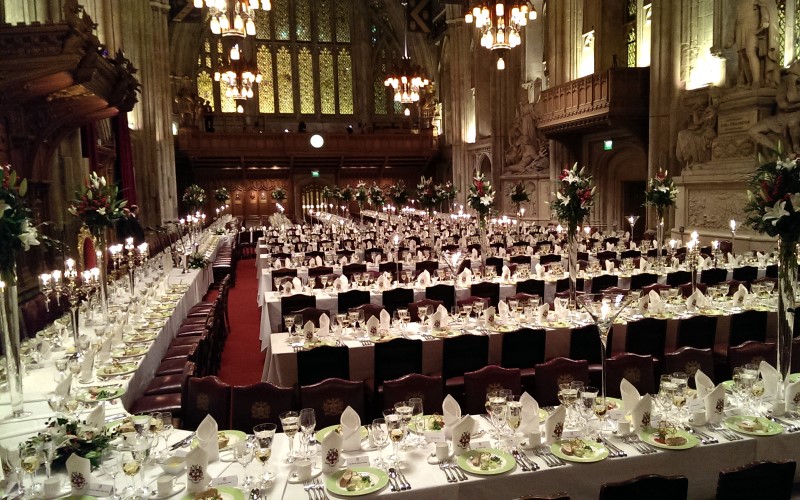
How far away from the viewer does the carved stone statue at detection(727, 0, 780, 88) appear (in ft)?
42.4

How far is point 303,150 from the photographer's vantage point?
100 ft

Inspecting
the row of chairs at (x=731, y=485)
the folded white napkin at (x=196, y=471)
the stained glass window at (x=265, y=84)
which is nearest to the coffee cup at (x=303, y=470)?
the folded white napkin at (x=196, y=471)

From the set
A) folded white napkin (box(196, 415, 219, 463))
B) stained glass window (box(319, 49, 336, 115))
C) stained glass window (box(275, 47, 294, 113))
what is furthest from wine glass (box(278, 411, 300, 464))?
stained glass window (box(319, 49, 336, 115))

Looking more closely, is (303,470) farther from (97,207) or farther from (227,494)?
(97,207)

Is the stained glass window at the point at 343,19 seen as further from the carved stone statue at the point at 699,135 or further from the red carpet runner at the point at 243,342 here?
the carved stone statue at the point at 699,135

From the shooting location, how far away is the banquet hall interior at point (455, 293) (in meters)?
3.22

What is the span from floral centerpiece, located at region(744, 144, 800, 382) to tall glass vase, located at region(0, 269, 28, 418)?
5.28 meters

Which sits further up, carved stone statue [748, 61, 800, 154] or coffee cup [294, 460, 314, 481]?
carved stone statue [748, 61, 800, 154]

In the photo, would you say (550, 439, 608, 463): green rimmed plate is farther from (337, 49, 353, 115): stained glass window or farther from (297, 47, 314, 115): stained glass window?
(337, 49, 353, 115): stained glass window

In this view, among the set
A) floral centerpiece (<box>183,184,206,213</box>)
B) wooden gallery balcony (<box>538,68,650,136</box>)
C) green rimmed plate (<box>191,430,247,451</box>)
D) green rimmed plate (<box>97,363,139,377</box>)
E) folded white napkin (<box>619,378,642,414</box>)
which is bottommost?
green rimmed plate (<box>191,430,247,451</box>)

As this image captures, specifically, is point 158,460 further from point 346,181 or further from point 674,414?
point 346,181

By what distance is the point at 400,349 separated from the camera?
18.7 feet

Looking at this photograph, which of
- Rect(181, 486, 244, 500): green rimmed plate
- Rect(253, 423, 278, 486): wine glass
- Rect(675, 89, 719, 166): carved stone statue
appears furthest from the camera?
Rect(675, 89, 719, 166): carved stone statue

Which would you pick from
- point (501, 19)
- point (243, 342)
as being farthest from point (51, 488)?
point (501, 19)
